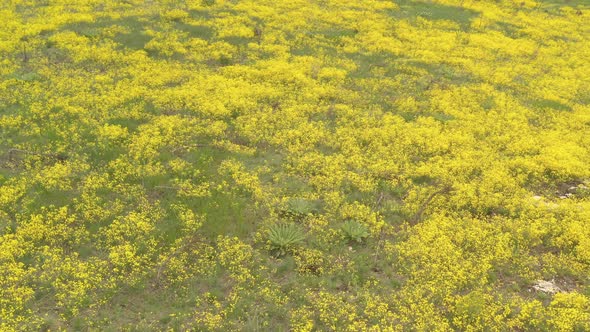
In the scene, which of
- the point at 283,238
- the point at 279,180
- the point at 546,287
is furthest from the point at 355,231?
the point at 546,287

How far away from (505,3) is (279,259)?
1454 inches

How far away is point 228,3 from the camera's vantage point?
31.9m

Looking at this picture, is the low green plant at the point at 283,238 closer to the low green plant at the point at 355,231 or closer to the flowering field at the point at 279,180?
the flowering field at the point at 279,180

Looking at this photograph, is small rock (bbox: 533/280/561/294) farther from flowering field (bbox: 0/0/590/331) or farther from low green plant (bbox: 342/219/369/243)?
low green plant (bbox: 342/219/369/243)

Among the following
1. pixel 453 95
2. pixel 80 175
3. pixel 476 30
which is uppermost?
→ pixel 476 30

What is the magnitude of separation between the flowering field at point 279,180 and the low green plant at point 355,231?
0.07 metres

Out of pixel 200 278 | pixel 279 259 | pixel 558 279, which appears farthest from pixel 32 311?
pixel 558 279

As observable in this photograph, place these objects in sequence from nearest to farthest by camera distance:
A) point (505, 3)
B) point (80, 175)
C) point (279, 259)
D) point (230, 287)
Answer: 1. point (230, 287)
2. point (279, 259)
3. point (80, 175)
4. point (505, 3)

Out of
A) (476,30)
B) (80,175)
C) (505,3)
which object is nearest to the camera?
(80,175)

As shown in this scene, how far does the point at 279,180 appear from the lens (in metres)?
15.4

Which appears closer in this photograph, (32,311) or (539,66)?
(32,311)

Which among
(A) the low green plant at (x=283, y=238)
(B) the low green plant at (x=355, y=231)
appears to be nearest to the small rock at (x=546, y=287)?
(B) the low green plant at (x=355, y=231)

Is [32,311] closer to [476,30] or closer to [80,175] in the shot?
[80,175]

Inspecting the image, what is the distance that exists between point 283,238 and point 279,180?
3251 millimetres
